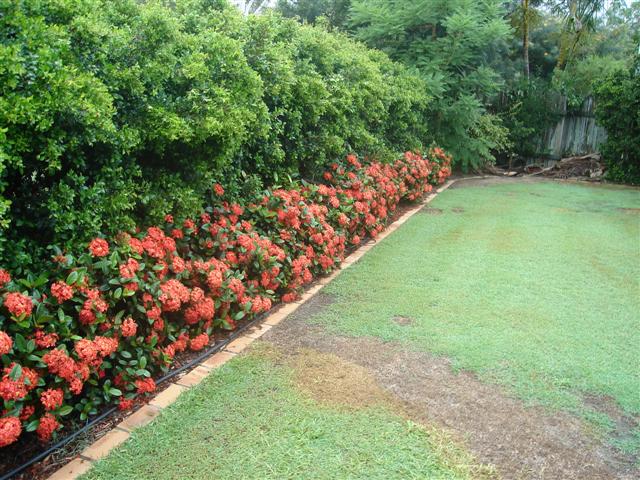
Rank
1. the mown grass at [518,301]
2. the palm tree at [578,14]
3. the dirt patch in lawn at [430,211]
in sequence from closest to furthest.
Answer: the mown grass at [518,301]
the dirt patch in lawn at [430,211]
the palm tree at [578,14]

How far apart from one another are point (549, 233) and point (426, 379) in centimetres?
427

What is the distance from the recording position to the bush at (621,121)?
35.1 ft

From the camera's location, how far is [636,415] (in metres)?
2.88

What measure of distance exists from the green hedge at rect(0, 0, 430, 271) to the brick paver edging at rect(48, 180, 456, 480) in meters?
0.89

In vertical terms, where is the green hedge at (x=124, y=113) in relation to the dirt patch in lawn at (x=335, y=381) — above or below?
above

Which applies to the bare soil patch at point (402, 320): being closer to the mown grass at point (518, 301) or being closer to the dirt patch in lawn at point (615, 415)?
the mown grass at point (518, 301)

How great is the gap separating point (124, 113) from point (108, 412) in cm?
161

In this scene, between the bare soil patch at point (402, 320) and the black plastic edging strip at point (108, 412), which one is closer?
the black plastic edging strip at point (108, 412)

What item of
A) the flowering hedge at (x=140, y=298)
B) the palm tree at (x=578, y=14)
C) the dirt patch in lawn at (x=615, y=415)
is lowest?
the dirt patch in lawn at (x=615, y=415)

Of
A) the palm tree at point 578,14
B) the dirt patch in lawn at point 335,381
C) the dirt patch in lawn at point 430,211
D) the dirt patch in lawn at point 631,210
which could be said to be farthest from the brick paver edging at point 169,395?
the palm tree at point 578,14

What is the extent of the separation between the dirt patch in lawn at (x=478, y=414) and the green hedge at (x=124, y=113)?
1.31 m

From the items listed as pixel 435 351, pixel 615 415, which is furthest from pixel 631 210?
pixel 615 415

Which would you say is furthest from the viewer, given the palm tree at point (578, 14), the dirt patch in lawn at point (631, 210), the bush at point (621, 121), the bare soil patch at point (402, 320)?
the palm tree at point (578, 14)

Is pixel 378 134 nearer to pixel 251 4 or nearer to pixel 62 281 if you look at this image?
pixel 62 281
